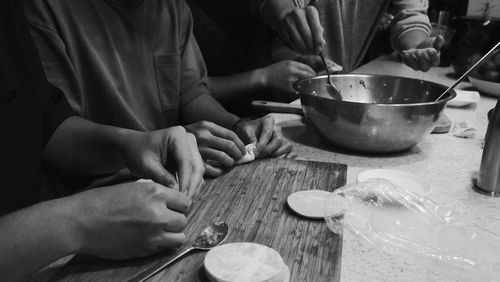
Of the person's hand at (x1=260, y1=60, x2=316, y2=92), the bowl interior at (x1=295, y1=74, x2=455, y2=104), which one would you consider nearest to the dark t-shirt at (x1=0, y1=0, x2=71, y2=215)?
the bowl interior at (x1=295, y1=74, x2=455, y2=104)

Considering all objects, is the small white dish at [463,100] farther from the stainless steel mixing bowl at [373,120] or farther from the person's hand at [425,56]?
the stainless steel mixing bowl at [373,120]

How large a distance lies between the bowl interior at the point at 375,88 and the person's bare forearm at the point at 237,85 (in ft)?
2.25

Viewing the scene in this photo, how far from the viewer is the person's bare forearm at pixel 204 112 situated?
71.2 inches

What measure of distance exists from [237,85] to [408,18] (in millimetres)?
1153

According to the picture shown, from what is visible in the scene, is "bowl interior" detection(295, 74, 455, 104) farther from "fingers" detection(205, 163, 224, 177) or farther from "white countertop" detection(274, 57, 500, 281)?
"fingers" detection(205, 163, 224, 177)

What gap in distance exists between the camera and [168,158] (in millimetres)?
1065

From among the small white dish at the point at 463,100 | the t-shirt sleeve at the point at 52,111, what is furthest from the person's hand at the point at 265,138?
the small white dish at the point at 463,100

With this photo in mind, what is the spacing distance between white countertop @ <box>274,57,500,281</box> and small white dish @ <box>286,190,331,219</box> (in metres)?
0.09

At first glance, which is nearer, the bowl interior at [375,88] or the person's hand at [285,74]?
the bowl interior at [375,88]

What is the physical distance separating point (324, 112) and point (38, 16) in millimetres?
987

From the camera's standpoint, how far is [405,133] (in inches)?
47.5

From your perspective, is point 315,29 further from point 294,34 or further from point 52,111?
point 52,111

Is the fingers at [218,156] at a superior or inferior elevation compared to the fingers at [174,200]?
inferior

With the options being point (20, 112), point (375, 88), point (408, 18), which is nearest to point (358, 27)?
point (408, 18)
